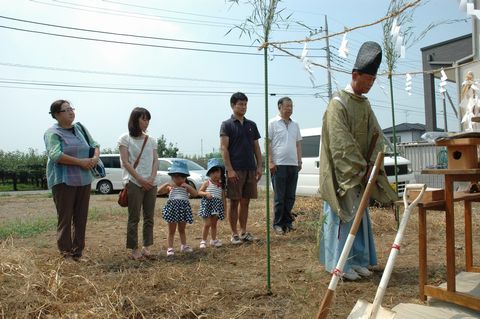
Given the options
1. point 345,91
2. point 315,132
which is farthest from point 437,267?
point 315,132

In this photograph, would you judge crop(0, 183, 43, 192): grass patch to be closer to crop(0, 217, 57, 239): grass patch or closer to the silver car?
the silver car

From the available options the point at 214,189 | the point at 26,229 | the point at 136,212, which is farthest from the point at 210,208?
the point at 26,229

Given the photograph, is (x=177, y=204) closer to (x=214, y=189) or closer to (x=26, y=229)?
(x=214, y=189)

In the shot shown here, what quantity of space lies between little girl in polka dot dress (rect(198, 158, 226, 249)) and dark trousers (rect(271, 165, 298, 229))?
1.09m

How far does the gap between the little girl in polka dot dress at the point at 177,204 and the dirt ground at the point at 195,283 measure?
26cm

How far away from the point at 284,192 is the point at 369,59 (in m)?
2.85

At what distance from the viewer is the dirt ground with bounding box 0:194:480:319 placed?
2.83m

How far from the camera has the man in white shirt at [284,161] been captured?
5.91 meters

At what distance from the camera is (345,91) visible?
3648 millimetres

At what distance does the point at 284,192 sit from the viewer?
5.93 m

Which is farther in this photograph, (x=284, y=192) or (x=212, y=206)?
(x=284, y=192)

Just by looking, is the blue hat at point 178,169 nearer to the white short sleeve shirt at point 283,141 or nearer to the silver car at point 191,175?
the white short sleeve shirt at point 283,141

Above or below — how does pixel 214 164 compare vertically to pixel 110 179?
above

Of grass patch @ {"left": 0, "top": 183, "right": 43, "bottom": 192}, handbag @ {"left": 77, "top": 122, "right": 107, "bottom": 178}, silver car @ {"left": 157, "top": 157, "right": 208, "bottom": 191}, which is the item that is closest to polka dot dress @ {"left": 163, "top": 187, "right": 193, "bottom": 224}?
handbag @ {"left": 77, "top": 122, "right": 107, "bottom": 178}
